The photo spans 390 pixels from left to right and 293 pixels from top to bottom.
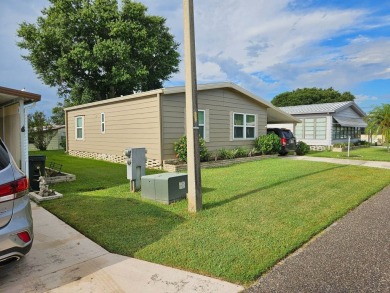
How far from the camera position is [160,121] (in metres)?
10.6

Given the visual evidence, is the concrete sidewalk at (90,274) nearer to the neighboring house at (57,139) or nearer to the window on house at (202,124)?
the window on house at (202,124)

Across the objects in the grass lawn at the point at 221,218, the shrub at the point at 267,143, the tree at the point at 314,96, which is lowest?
the grass lawn at the point at 221,218

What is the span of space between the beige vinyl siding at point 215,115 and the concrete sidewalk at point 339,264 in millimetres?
7342

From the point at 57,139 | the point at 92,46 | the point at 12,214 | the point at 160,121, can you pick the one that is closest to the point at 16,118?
the point at 160,121

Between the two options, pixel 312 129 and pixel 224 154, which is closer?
pixel 224 154

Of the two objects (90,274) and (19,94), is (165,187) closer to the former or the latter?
(90,274)

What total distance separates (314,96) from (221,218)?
173 ft

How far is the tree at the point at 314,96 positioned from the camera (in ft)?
171

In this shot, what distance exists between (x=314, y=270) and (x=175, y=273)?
4.91 feet

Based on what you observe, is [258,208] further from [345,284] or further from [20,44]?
[20,44]

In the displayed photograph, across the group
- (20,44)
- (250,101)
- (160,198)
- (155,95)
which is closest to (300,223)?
(160,198)

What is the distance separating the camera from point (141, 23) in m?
26.2

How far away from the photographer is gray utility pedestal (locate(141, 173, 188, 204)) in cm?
577

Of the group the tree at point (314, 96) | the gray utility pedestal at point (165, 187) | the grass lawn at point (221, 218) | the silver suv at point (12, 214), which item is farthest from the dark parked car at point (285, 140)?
the tree at point (314, 96)
